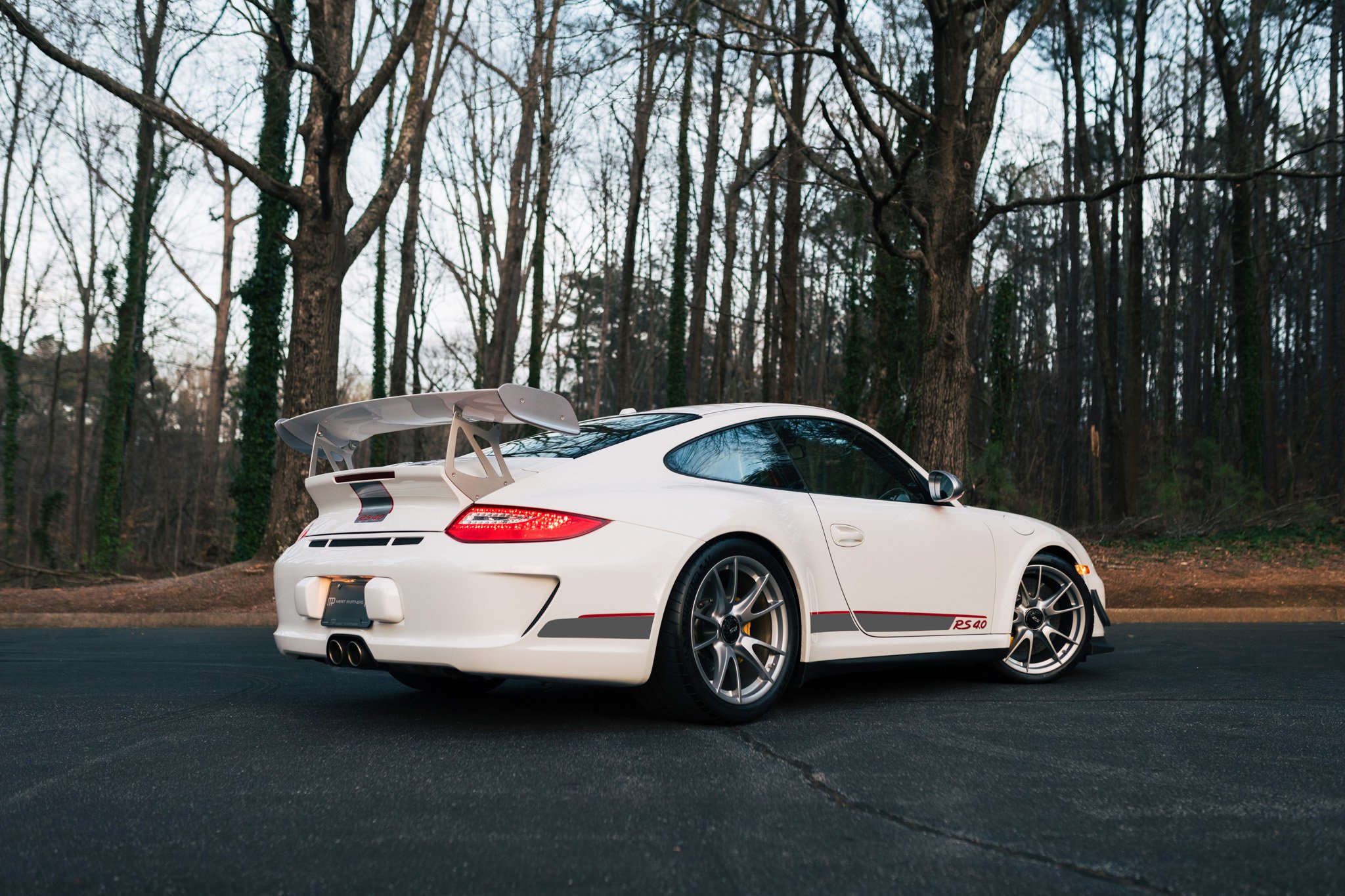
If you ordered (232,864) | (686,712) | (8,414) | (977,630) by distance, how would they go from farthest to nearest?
(8,414) → (977,630) → (686,712) → (232,864)

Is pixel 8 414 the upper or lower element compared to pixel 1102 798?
upper

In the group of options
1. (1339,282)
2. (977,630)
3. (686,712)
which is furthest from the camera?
(1339,282)

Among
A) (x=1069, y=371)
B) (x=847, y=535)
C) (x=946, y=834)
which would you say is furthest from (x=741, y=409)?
(x=1069, y=371)

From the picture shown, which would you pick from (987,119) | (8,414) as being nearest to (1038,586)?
(987,119)

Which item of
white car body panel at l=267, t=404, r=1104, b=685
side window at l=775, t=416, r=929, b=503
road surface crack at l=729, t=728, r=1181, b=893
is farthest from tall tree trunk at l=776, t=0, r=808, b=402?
road surface crack at l=729, t=728, r=1181, b=893

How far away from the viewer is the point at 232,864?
8.63 ft

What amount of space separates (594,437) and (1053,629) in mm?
2891

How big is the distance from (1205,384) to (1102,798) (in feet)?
118

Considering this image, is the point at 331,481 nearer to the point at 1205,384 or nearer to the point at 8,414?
the point at 8,414

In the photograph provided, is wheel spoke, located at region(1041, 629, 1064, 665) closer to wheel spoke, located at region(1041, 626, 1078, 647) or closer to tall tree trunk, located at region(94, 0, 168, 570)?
wheel spoke, located at region(1041, 626, 1078, 647)

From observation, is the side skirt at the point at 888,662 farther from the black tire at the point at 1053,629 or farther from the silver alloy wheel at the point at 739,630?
the black tire at the point at 1053,629

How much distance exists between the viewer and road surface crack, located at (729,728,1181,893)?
2520mm

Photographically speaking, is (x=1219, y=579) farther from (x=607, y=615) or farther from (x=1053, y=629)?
(x=607, y=615)

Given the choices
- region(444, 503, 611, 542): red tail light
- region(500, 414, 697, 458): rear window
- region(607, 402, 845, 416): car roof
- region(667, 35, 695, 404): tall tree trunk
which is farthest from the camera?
region(667, 35, 695, 404): tall tree trunk
